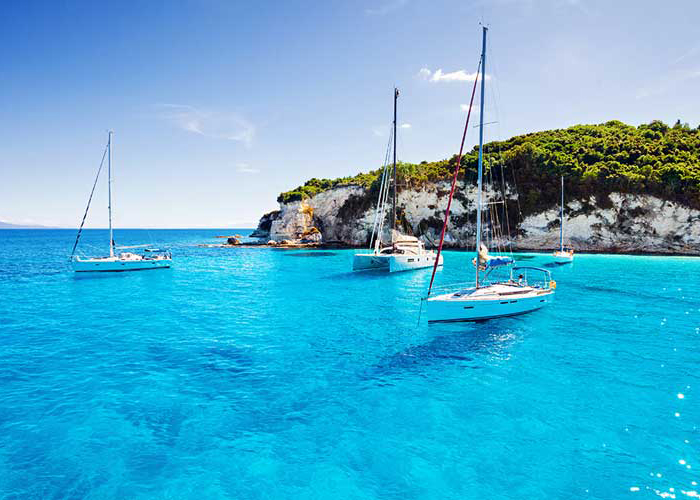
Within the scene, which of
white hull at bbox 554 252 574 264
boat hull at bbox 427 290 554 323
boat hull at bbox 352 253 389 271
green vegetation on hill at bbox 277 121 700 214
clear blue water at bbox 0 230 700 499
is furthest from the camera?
green vegetation on hill at bbox 277 121 700 214

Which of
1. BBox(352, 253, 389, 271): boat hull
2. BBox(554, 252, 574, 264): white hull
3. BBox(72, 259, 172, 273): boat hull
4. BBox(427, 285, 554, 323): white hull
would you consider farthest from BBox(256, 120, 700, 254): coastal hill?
BBox(72, 259, 172, 273): boat hull

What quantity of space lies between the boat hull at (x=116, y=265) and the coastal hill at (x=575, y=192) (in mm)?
40048

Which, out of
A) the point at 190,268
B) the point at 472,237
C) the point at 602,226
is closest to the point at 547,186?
the point at 602,226

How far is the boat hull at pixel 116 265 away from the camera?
38.0 m

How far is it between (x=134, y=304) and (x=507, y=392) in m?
24.5

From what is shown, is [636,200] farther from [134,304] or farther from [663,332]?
[134,304]

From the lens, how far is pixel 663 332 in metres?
17.4

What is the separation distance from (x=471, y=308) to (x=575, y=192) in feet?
174

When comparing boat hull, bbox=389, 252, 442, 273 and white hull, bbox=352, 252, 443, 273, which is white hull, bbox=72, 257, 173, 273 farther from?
boat hull, bbox=389, 252, 442, 273

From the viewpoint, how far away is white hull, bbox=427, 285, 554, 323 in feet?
57.3

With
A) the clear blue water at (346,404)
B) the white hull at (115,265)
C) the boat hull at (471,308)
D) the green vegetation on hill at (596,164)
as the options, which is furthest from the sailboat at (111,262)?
the green vegetation on hill at (596,164)

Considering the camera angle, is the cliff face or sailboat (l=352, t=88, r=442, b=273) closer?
sailboat (l=352, t=88, r=442, b=273)

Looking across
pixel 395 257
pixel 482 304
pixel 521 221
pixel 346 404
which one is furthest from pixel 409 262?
pixel 521 221

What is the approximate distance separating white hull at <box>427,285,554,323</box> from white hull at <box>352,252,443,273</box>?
709 inches
